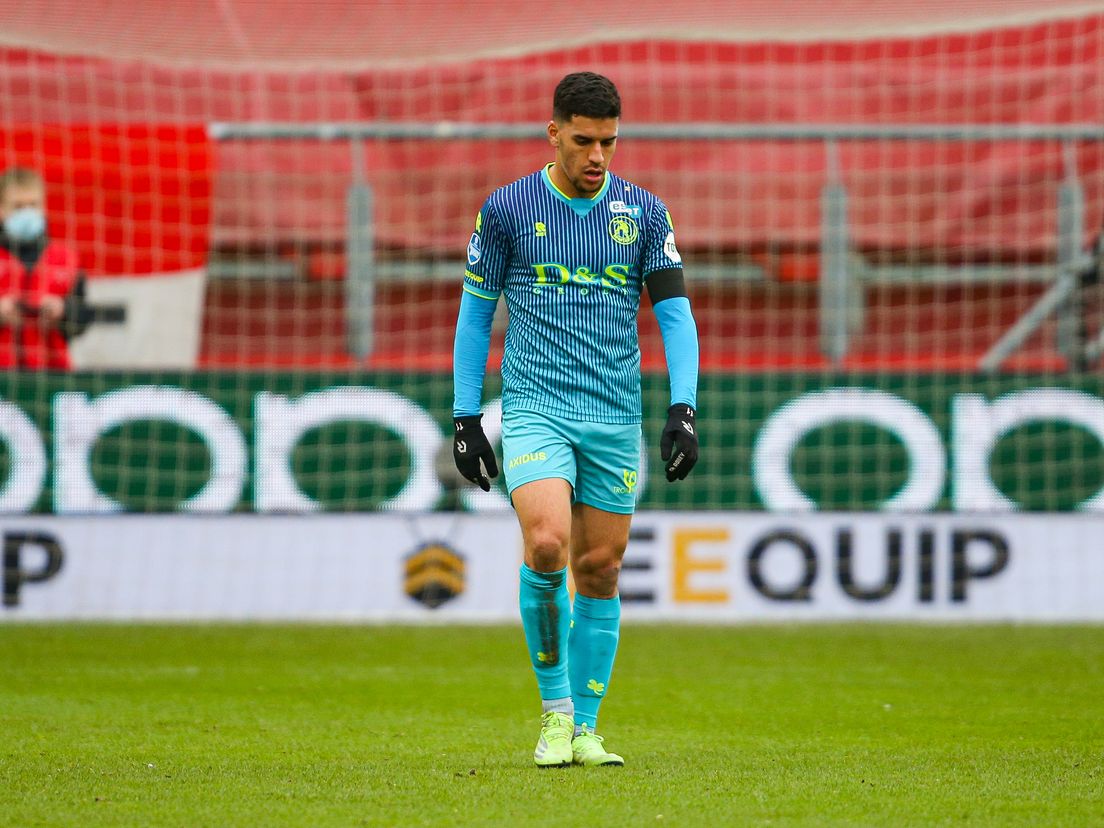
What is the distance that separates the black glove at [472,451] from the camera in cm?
539

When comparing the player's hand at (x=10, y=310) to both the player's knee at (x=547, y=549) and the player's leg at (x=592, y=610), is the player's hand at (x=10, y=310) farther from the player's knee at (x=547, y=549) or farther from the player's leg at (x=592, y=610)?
the player's knee at (x=547, y=549)

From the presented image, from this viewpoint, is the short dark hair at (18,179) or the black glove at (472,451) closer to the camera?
the black glove at (472,451)

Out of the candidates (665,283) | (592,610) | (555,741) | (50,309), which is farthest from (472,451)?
(50,309)

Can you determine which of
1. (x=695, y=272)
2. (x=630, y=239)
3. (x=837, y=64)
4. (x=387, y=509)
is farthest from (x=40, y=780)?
(x=837, y=64)

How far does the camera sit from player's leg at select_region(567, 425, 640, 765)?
5.39 m

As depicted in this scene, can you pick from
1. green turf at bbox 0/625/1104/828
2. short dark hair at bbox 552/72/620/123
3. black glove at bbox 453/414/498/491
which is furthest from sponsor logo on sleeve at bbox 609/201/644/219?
green turf at bbox 0/625/1104/828

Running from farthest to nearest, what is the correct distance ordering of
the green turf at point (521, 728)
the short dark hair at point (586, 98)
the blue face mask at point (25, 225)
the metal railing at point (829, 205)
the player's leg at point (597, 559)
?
the metal railing at point (829, 205) → the blue face mask at point (25, 225) → the player's leg at point (597, 559) → the short dark hair at point (586, 98) → the green turf at point (521, 728)

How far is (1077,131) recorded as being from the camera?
1077cm

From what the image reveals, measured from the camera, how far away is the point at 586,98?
203 inches

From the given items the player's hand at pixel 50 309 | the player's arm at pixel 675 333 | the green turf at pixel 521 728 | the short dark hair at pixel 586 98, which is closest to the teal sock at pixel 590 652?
the green turf at pixel 521 728

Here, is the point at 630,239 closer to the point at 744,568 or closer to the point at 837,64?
the point at 744,568

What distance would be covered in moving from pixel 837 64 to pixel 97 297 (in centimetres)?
513

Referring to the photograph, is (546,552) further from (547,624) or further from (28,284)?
(28,284)

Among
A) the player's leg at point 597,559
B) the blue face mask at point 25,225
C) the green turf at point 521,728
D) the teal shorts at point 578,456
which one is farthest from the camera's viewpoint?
the blue face mask at point 25,225
